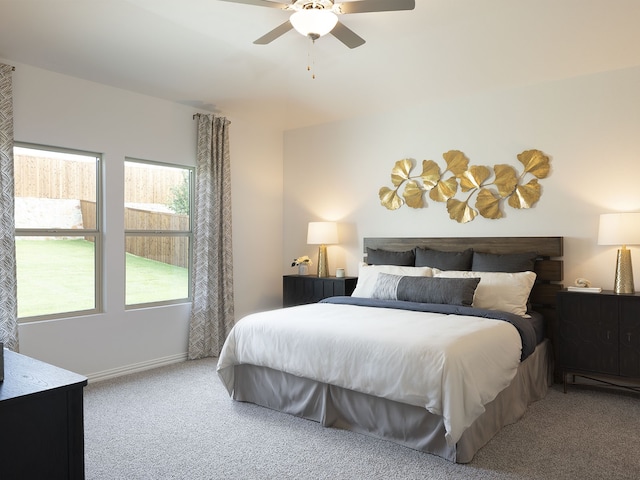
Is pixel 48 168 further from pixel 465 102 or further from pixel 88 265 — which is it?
pixel 465 102

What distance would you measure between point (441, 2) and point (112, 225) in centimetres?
336

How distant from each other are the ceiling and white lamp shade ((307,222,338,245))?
1.43m

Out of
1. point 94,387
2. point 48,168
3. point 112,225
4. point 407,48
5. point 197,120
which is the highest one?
point 407,48

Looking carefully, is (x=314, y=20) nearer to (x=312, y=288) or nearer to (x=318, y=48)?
(x=318, y=48)

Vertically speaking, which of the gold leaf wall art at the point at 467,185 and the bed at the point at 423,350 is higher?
the gold leaf wall art at the point at 467,185

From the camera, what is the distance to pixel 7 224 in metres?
3.74

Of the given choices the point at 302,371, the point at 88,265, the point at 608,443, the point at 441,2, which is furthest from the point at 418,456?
the point at 88,265

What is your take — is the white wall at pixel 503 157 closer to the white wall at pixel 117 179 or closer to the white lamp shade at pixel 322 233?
the white lamp shade at pixel 322 233

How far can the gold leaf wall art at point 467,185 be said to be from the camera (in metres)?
4.48

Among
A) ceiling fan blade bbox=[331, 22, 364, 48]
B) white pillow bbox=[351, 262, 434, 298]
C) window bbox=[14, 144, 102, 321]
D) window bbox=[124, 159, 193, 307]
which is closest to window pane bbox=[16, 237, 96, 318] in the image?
window bbox=[14, 144, 102, 321]

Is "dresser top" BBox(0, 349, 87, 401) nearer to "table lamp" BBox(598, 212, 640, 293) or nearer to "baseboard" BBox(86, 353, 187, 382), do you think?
"baseboard" BBox(86, 353, 187, 382)

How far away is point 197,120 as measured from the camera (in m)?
5.20

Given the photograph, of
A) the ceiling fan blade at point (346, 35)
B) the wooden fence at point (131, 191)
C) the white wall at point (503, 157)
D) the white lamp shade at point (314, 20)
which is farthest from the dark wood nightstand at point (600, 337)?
the wooden fence at point (131, 191)

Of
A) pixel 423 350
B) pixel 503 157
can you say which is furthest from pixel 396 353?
pixel 503 157
